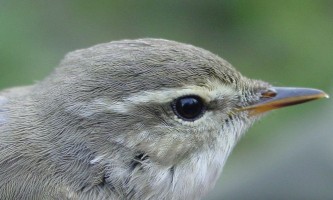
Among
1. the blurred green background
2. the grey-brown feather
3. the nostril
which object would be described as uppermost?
the nostril

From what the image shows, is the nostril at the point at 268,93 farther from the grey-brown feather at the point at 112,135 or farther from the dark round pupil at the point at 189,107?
the dark round pupil at the point at 189,107

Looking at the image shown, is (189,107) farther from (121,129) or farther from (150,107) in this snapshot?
(121,129)

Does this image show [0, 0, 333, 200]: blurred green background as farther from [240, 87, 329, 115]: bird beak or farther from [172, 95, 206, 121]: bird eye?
[172, 95, 206, 121]: bird eye

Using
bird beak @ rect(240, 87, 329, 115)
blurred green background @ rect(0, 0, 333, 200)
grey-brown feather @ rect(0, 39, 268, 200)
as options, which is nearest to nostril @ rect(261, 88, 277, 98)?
bird beak @ rect(240, 87, 329, 115)

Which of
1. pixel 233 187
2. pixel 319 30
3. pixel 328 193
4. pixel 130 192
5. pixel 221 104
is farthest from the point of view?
pixel 319 30

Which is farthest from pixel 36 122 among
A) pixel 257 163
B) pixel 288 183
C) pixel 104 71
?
pixel 257 163

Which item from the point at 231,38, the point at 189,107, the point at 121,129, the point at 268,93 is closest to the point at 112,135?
the point at 121,129

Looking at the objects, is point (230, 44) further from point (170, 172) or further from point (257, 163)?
point (170, 172)
